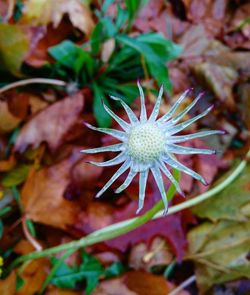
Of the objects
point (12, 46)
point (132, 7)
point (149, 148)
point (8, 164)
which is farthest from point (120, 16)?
point (149, 148)

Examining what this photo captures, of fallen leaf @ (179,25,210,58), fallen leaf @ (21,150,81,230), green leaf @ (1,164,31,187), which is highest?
fallen leaf @ (179,25,210,58)

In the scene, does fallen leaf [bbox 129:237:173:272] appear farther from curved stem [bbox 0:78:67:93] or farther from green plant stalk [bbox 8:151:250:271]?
curved stem [bbox 0:78:67:93]

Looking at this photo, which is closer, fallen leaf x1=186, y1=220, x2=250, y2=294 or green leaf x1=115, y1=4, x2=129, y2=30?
fallen leaf x1=186, y1=220, x2=250, y2=294

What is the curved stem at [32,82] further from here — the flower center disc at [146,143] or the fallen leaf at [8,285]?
the flower center disc at [146,143]

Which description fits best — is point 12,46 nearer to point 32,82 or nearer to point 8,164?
point 32,82

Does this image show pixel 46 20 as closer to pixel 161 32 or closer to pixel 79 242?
pixel 161 32

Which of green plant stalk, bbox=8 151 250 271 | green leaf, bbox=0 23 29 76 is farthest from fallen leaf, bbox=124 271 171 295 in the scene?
green leaf, bbox=0 23 29 76
